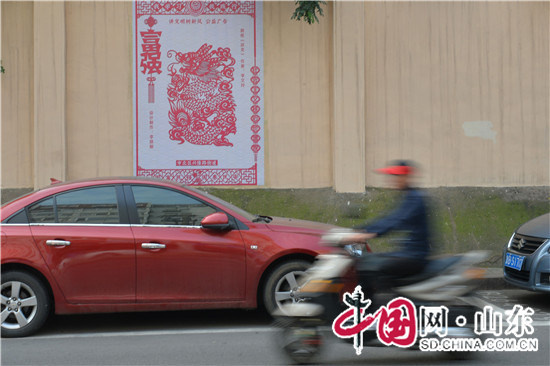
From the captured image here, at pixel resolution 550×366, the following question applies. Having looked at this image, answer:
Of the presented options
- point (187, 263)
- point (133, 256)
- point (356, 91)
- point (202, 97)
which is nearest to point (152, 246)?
point (133, 256)

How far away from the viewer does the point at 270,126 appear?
38.2 ft

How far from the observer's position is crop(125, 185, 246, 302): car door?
6531mm

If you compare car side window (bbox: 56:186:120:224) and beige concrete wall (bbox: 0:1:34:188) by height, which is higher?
beige concrete wall (bbox: 0:1:34:188)

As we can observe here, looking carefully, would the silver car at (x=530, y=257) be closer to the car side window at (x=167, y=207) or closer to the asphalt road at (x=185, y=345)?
the asphalt road at (x=185, y=345)

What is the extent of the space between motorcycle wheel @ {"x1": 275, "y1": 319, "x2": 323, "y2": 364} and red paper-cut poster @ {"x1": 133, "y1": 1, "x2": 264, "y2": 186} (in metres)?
6.65

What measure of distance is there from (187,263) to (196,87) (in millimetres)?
5609

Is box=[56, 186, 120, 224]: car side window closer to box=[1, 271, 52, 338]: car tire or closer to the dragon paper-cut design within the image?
box=[1, 271, 52, 338]: car tire

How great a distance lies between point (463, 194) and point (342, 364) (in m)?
6.98

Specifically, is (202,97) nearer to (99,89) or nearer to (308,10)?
(99,89)

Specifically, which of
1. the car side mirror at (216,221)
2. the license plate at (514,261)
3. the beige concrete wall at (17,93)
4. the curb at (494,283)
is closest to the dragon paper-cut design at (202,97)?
the beige concrete wall at (17,93)

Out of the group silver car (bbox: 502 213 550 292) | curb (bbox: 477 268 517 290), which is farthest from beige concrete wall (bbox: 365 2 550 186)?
silver car (bbox: 502 213 550 292)

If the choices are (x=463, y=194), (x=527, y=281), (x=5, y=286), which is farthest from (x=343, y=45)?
(x=5, y=286)

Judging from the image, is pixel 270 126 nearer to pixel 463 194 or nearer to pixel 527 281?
pixel 463 194

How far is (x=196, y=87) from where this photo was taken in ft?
38.0
